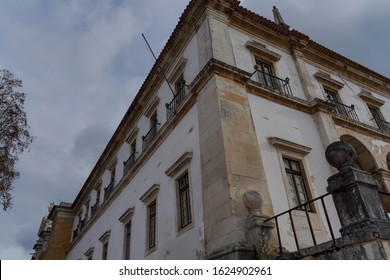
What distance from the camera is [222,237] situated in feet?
22.0

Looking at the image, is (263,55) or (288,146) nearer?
(288,146)

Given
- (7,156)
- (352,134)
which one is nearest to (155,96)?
(7,156)

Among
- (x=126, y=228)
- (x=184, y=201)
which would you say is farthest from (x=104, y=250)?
(x=184, y=201)

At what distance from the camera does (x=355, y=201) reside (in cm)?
443

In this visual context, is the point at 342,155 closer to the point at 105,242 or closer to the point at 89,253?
the point at 105,242

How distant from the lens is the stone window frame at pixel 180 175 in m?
8.38

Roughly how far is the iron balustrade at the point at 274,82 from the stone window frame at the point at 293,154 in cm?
230

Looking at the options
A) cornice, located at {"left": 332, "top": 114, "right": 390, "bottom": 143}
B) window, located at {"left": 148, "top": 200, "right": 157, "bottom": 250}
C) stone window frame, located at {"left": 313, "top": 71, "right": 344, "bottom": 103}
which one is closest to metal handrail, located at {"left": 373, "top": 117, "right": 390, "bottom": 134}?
cornice, located at {"left": 332, "top": 114, "right": 390, "bottom": 143}

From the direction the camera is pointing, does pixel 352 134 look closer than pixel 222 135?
No

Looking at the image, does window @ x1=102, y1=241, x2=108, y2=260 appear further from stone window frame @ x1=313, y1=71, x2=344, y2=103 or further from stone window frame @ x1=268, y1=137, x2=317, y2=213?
stone window frame @ x1=313, y1=71, x2=344, y2=103

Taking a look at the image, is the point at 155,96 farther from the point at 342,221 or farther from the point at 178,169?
the point at 342,221

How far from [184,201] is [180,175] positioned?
822 mm

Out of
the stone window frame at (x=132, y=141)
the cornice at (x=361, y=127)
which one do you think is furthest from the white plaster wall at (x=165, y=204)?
the cornice at (x=361, y=127)

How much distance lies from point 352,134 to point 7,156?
39.9 feet
